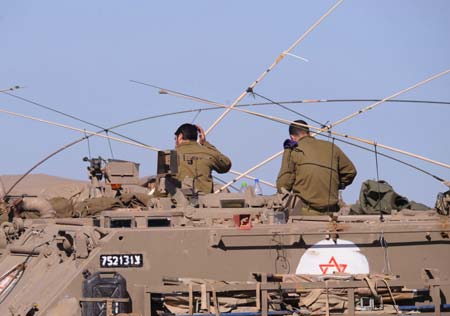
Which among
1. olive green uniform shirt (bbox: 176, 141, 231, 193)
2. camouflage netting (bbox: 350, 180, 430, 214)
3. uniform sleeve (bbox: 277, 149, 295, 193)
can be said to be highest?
olive green uniform shirt (bbox: 176, 141, 231, 193)

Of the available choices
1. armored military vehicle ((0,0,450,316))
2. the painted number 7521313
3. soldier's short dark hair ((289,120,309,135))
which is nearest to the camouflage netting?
soldier's short dark hair ((289,120,309,135))

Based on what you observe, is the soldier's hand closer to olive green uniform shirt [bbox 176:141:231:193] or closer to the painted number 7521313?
olive green uniform shirt [bbox 176:141:231:193]

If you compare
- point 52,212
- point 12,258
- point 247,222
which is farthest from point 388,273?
point 52,212

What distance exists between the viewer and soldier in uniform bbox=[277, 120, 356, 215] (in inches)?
655

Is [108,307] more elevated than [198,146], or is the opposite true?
[198,146]

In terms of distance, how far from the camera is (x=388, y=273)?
13.8 meters

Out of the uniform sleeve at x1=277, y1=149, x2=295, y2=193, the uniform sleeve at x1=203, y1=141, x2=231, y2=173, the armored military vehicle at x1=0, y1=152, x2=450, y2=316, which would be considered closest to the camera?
the armored military vehicle at x1=0, y1=152, x2=450, y2=316

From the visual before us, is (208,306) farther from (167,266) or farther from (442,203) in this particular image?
(442,203)

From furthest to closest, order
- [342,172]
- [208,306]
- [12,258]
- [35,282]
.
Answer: [342,172] < [12,258] < [35,282] < [208,306]

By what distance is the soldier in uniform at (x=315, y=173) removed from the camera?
1662 centimetres

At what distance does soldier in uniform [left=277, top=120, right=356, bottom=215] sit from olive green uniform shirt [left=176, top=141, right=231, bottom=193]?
1621mm

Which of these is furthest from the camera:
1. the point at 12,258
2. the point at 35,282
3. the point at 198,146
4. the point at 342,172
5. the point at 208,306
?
the point at 198,146

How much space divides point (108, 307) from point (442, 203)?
387 cm

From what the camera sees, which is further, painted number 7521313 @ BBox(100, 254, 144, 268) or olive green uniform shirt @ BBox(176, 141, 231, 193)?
olive green uniform shirt @ BBox(176, 141, 231, 193)
